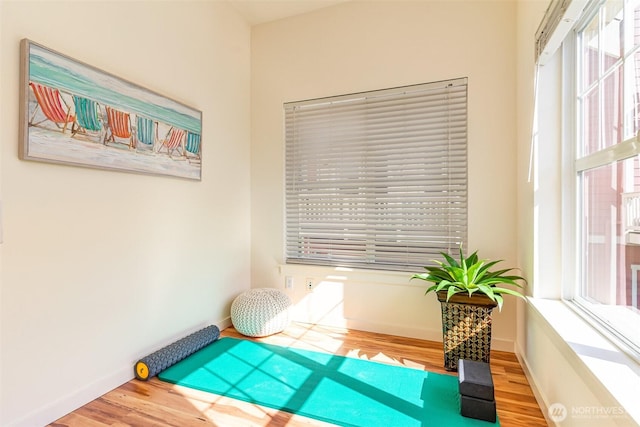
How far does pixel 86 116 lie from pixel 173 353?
1546mm

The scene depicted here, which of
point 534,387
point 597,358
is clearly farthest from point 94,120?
point 534,387

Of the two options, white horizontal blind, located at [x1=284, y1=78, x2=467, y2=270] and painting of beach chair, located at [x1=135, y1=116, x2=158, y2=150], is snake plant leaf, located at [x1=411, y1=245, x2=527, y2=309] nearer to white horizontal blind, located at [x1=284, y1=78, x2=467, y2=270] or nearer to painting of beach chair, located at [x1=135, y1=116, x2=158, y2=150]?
white horizontal blind, located at [x1=284, y1=78, x2=467, y2=270]

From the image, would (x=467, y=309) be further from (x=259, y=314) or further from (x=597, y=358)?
(x=259, y=314)

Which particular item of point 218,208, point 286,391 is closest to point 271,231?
point 218,208

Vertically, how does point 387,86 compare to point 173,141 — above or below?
above

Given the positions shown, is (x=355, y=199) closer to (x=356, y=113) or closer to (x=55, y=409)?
(x=356, y=113)

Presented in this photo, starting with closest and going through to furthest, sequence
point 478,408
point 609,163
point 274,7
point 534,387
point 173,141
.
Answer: point 609,163
point 478,408
point 534,387
point 173,141
point 274,7

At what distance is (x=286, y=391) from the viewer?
1848 mm

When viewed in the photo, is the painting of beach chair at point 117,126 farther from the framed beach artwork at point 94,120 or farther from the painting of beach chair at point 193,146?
the painting of beach chair at point 193,146

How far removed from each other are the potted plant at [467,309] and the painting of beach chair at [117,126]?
2.16 meters

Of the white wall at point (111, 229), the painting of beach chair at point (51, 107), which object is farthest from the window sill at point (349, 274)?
the painting of beach chair at point (51, 107)

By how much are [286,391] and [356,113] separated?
2.20 meters

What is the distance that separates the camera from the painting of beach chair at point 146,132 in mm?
2043

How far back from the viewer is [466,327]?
6.79 ft
